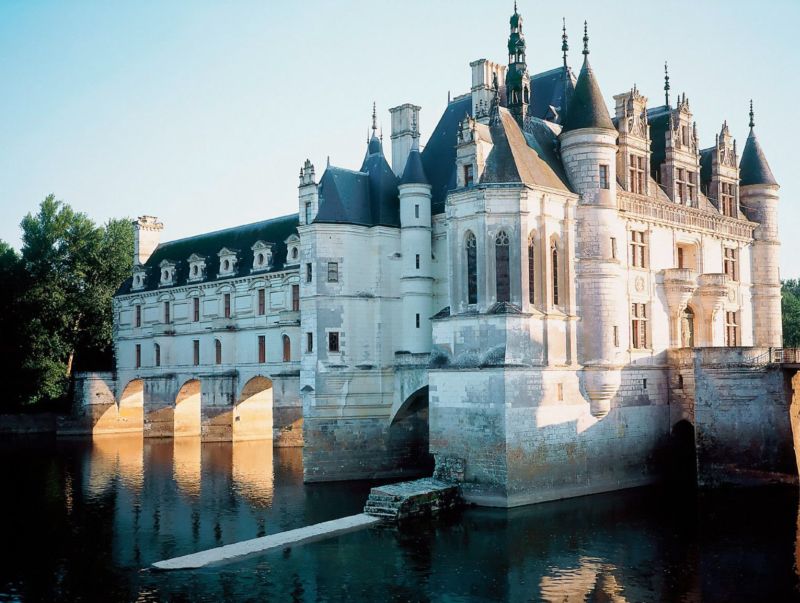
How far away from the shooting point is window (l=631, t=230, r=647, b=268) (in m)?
34.1

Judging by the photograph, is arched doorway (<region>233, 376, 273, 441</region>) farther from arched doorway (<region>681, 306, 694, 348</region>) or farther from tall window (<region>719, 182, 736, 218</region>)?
tall window (<region>719, 182, 736, 218</region>)

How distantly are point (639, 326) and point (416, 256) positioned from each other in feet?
30.5

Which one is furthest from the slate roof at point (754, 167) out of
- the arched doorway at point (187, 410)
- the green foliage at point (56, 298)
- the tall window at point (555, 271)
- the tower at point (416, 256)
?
the green foliage at point (56, 298)

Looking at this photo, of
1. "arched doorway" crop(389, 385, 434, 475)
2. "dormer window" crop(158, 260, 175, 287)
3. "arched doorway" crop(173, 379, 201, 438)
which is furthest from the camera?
"dormer window" crop(158, 260, 175, 287)

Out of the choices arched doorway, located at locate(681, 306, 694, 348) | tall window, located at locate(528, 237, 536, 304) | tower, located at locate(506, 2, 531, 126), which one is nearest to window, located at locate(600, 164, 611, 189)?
tall window, located at locate(528, 237, 536, 304)

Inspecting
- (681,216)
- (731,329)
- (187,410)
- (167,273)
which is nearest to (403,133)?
(681,216)

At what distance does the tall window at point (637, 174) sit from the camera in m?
34.5

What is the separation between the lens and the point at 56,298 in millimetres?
61094

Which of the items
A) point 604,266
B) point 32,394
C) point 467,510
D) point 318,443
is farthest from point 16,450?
point 604,266

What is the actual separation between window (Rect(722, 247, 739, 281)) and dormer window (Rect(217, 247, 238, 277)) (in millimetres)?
27305

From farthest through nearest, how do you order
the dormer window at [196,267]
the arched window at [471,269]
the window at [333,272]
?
the dormer window at [196,267]
the window at [333,272]
the arched window at [471,269]

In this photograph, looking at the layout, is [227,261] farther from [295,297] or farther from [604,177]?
[604,177]

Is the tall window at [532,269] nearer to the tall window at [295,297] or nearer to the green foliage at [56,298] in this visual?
the tall window at [295,297]

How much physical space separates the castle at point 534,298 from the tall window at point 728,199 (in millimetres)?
116
